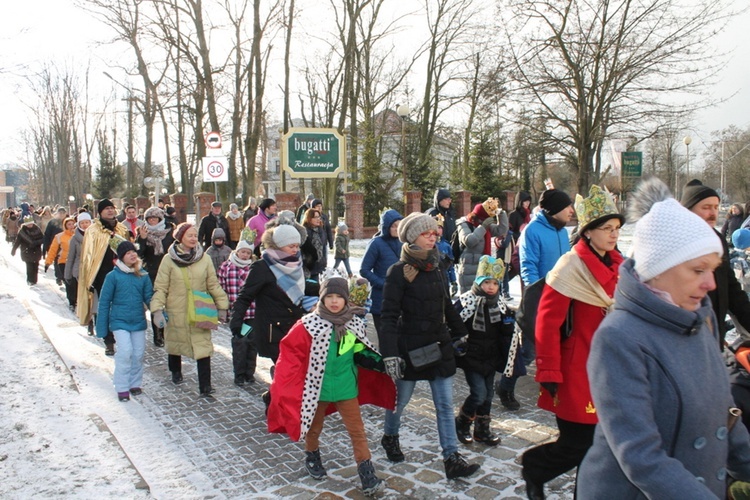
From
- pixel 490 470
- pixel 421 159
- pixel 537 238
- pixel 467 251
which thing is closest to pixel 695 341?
pixel 490 470

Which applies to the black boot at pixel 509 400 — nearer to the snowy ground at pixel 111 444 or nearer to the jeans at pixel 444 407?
the snowy ground at pixel 111 444

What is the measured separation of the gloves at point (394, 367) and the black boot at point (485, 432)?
3.50ft

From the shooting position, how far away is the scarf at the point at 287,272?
5.72 metres

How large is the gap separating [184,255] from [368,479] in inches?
139

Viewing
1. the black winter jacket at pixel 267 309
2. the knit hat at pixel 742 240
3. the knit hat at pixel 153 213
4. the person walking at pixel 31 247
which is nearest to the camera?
the black winter jacket at pixel 267 309

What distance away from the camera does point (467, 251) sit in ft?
31.0

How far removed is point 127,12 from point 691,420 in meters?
25.4

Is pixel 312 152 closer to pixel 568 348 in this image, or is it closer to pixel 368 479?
pixel 368 479

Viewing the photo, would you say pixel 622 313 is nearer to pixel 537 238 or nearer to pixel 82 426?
pixel 537 238

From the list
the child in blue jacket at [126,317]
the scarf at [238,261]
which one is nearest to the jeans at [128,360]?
the child in blue jacket at [126,317]

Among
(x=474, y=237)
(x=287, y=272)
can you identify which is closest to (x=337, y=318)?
(x=287, y=272)

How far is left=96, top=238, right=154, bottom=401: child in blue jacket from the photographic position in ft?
21.4

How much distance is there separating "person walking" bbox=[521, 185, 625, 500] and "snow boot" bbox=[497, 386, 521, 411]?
2.07m

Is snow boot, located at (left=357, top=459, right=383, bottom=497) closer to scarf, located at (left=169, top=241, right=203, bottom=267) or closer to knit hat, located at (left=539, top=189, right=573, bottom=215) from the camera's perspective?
knit hat, located at (left=539, top=189, right=573, bottom=215)
